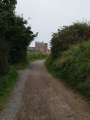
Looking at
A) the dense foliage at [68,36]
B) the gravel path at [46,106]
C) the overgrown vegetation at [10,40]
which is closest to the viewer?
the gravel path at [46,106]

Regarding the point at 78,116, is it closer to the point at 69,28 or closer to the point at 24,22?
the point at 69,28

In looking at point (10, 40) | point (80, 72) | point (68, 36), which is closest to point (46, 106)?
point (80, 72)

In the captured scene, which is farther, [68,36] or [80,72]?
[68,36]

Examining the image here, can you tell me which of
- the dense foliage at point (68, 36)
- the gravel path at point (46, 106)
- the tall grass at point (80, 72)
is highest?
the dense foliage at point (68, 36)

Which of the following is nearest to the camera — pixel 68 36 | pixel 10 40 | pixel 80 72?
pixel 80 72

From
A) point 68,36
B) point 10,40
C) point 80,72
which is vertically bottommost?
point 80,72

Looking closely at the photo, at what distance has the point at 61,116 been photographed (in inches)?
367

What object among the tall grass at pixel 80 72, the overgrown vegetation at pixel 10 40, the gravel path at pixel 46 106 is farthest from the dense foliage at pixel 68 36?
the gravel path at pixel 46 106

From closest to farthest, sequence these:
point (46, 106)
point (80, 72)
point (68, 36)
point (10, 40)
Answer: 1. point (46, 106)
2. point (80, 72)
3. point (68, 36)
4. point (10, 40)

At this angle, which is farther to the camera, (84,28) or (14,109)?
(84,28)

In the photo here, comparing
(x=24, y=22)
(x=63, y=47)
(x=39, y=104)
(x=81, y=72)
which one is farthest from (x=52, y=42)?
(x=39, y=104)

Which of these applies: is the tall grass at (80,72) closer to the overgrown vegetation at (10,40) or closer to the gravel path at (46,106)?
the gravel path at (46,106)

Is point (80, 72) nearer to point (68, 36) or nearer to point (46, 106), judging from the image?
point (46, 106)

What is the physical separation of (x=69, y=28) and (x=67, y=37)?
2.64m
